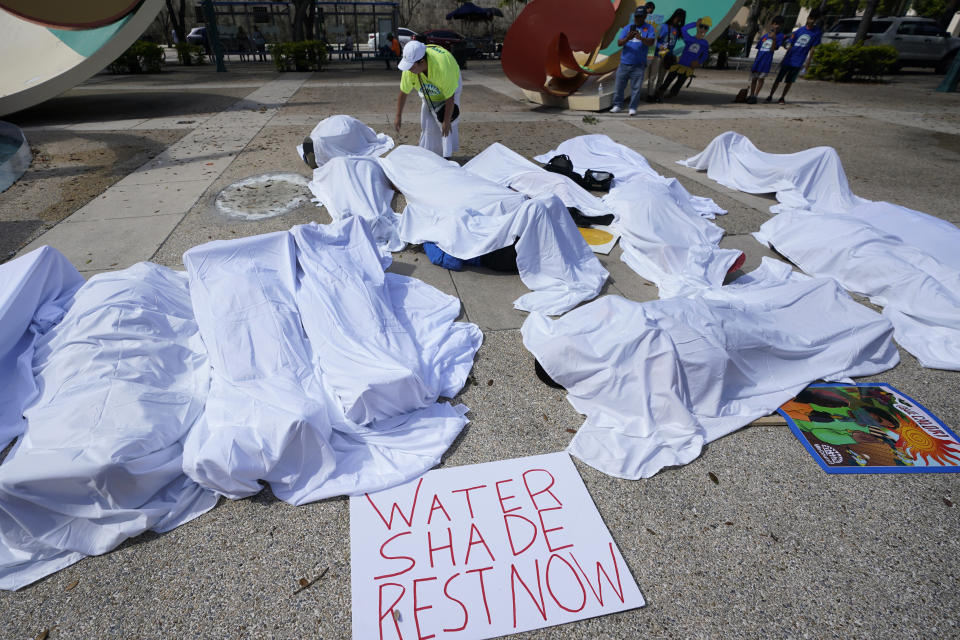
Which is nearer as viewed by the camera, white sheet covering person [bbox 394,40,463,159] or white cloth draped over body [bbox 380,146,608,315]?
white cloth draped over body [bbox 380,146,608,315]

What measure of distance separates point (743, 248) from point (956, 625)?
3.63m

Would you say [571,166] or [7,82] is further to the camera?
[7,82]

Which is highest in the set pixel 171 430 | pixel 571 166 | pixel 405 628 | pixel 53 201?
pixel 571 166

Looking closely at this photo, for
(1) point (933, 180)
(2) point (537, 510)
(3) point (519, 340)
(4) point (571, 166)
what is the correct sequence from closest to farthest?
(2) point (537, 510) → (3) point (519, 340) → (4) point (571, 166) → (1) point (933, 180)

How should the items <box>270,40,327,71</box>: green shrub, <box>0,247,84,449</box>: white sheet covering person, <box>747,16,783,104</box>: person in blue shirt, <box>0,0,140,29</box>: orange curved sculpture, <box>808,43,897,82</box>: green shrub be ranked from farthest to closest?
<box>270,40,327,71</box>: green shrub → <box>808,43,897,82</box>: green shrub → <box>747,16,783,104</box>: person in blue shirt → <box>0,0,140,29</box>: orange curved sculpture → <box>0,247,84,449</box>: white sheet covering person

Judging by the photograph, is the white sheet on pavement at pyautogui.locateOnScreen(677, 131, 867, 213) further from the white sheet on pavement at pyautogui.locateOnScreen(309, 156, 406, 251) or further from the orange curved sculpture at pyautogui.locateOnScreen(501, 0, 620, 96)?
the orange curved sculpture at pyautogui.locateOnScreen(501, 0, 620, 96)

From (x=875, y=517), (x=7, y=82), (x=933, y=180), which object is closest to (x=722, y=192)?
(x=933, y=180)

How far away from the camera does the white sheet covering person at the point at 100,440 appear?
1860 mm

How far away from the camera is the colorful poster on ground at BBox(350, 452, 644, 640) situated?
179cm

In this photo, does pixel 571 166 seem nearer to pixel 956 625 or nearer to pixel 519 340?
pixel 519 340

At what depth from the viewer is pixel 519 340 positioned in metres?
3.28

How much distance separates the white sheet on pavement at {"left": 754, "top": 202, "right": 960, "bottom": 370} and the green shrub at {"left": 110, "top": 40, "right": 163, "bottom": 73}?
1928cm

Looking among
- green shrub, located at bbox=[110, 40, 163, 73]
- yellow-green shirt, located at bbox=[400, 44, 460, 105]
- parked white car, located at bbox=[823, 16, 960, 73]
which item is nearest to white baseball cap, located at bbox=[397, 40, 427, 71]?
yellow-green shirt, located at bbox=[400, 44, 460, 105]

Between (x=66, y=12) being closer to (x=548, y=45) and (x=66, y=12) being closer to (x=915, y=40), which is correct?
(x=548, y=45)
